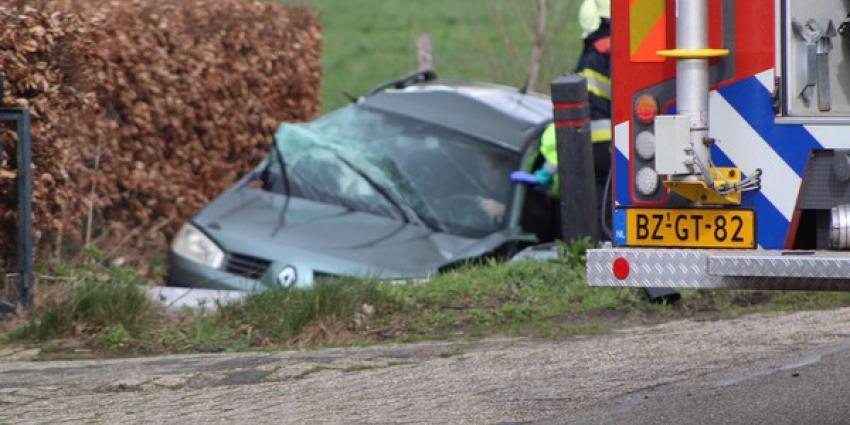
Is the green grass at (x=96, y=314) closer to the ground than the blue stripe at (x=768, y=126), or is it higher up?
closer to the ground

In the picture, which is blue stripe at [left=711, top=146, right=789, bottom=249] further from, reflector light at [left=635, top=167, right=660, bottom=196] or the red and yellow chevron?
the red and yellow chevron

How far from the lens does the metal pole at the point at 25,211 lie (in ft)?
27.8

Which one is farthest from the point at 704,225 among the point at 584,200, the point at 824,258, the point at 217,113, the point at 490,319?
the point at 217,113

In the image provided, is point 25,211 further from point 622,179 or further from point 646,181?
point 646,181

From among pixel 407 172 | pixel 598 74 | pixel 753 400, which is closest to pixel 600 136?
pixel 598 74

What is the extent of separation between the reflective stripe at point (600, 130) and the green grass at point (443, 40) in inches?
170

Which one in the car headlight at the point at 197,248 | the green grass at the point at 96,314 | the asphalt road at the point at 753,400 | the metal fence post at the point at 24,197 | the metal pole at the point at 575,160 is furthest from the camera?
the car headlight at the point at 197,248

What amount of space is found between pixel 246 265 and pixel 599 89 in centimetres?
262

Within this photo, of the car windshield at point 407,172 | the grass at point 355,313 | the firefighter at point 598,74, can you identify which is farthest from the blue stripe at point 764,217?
the car windshield at point 407,172

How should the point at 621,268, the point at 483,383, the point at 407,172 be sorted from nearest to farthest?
the point at 621,268
the point at 483,383
the point at 407,172

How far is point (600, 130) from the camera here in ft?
33.7

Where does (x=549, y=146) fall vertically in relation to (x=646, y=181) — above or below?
below

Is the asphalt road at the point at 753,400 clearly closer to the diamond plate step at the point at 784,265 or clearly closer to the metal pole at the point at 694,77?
the diamond plate step at the point at 784,265

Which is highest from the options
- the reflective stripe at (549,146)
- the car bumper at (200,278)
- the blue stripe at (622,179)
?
the blue stripe at (622,179)
